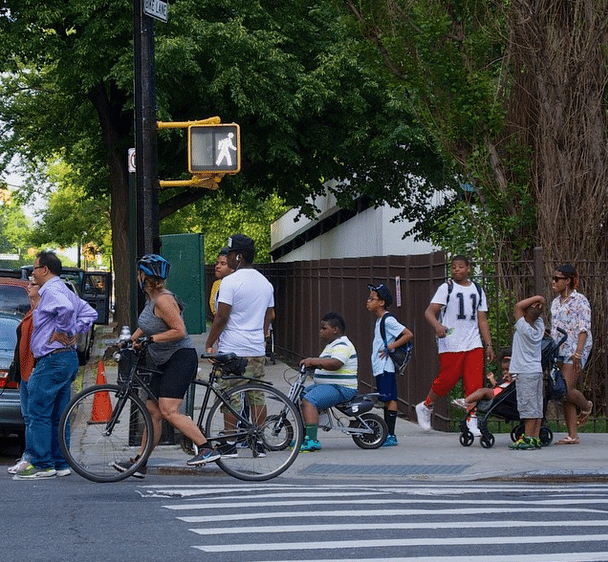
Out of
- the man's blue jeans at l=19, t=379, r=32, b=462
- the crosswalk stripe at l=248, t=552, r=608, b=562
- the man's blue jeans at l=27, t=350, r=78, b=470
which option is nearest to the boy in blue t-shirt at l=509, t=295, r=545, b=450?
the man's blue jeans at l=27, t=350, r=78, b=470

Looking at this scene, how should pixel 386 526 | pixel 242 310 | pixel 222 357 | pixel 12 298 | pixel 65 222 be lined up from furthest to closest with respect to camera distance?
pixel 65 222 < pixel 12 298 < pixel 242 310 < pixel 222 357 < pixel 386 526

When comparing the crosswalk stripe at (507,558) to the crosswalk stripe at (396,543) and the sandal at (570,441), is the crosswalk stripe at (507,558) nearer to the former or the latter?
the crosswalk stripe at (396,543)

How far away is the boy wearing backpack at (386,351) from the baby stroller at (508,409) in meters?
0.73

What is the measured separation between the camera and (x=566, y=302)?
1269cm

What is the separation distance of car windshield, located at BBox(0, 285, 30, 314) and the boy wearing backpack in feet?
18.9

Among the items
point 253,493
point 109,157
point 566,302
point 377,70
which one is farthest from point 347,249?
point 253,493

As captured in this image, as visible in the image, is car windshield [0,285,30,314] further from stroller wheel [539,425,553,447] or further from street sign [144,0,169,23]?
stroller wheel [539,425,553,447]

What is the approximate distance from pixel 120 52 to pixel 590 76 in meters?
11.3

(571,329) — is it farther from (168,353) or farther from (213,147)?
(168,353)

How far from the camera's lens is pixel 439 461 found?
1123 cm

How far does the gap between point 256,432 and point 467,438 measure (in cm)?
317

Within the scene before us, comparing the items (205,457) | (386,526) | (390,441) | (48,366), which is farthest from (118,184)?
(386,526)

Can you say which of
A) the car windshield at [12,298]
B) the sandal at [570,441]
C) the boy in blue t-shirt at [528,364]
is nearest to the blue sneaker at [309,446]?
the boy in blue t-shirt at [528,364]

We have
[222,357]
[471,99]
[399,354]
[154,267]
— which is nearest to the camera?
[154,267]
